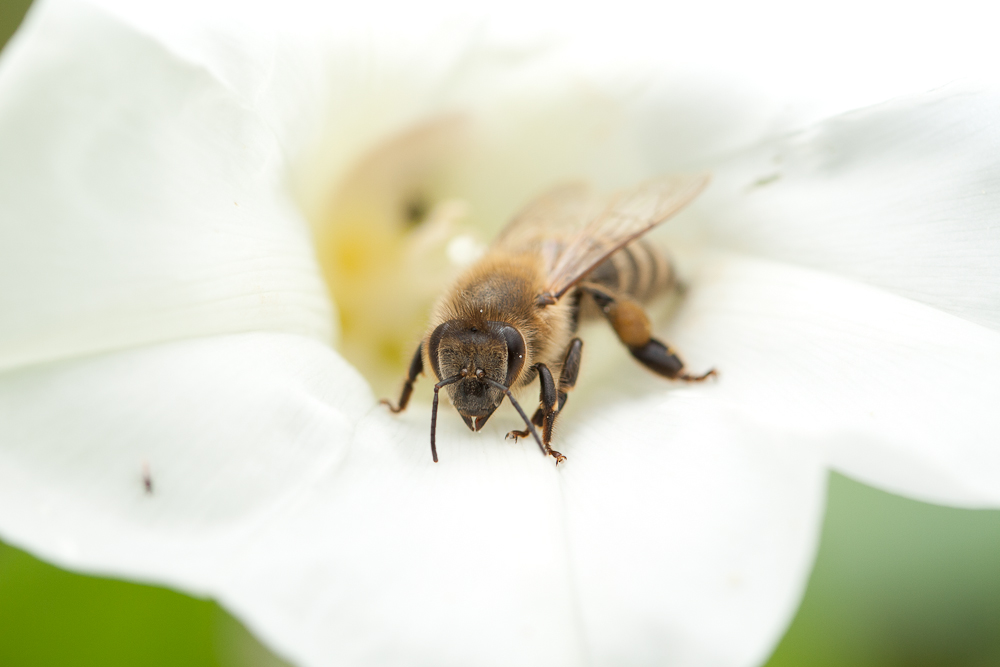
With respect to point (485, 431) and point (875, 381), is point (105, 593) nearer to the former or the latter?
point (485, 431)

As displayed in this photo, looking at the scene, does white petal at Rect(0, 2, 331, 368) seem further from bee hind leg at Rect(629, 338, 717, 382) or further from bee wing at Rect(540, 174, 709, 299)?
bee hind leg at Rect(629, 338, 717, 382)

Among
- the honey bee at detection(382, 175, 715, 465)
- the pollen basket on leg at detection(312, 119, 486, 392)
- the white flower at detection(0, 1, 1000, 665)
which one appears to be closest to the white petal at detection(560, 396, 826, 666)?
the white flower at detection(0, 1, 1000, 665)

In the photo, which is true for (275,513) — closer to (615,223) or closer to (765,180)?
(615,223)

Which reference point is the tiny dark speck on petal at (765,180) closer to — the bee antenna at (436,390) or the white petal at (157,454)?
the bee antenna at (436,390)

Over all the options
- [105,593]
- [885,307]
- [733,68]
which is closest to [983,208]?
[885,307]

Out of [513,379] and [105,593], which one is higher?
[513,379]

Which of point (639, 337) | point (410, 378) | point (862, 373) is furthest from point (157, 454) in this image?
point (862, 373)
